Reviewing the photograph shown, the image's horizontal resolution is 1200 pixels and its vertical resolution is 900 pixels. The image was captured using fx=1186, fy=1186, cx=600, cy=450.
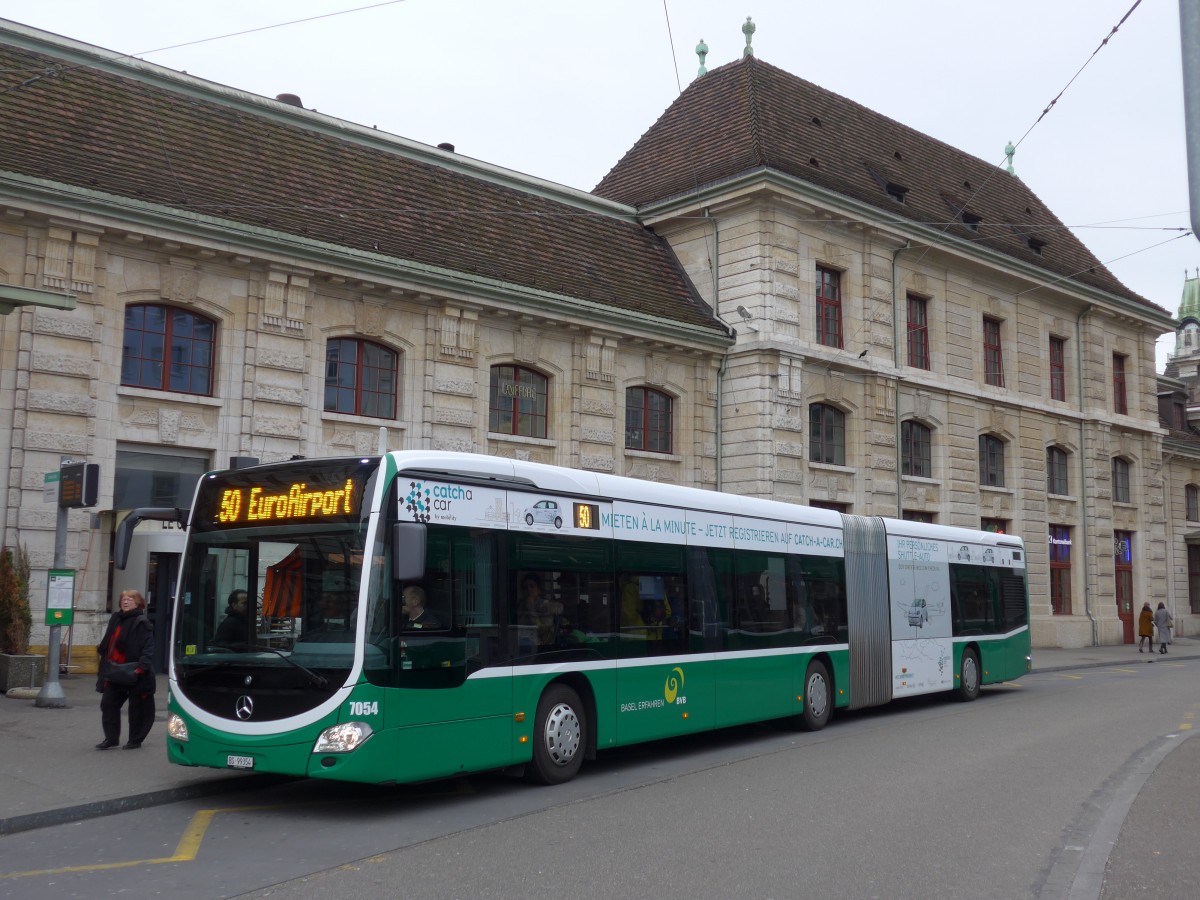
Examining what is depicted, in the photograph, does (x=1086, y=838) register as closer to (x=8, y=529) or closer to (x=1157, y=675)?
(x=8, y=529)

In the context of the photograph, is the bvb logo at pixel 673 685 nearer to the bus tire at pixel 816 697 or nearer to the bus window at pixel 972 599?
the bus tire at pixel 816 697

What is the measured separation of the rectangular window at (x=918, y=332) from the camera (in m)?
31.7

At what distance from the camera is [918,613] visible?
18.5m

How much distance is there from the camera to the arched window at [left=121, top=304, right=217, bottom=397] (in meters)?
18.6

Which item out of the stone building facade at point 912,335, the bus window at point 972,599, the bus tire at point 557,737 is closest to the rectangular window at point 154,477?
the bus tire at point 557,737

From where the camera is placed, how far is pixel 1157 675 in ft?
86.5

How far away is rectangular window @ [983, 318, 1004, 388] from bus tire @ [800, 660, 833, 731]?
20.8 meters

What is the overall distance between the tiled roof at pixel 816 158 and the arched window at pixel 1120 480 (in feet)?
18.8

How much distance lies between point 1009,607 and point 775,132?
1397 cm

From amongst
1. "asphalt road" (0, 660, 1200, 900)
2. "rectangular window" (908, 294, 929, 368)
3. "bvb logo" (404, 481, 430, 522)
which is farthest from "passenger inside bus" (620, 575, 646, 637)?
"rectangular window" (908, 294, 929, 368)

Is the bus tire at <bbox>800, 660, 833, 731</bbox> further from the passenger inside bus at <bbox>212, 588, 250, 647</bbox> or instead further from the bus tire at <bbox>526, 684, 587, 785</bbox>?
the passenger inside bus at <bbox>212, 588, 250, 647</bbox>

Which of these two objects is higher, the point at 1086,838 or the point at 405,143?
the point at 405,143

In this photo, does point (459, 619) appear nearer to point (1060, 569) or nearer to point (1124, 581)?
point (1060, 569)

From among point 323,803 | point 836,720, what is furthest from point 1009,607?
point 323,803
